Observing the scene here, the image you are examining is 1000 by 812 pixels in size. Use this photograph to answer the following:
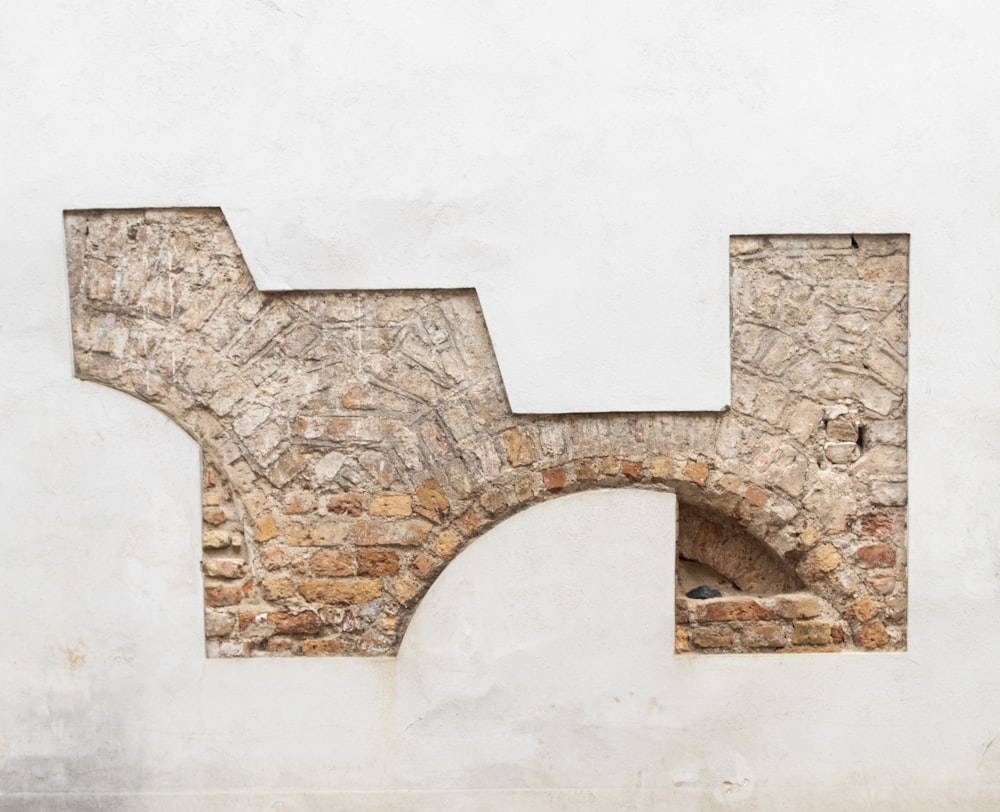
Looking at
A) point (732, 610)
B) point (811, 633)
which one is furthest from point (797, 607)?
point (732, 610)

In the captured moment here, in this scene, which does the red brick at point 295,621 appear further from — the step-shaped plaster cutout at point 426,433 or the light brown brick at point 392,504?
the light brown brick at point 392,504

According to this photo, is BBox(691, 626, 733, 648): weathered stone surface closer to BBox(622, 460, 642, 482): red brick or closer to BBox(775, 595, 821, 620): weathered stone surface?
BBox(775, 595, 821, 620): weathered stone surface

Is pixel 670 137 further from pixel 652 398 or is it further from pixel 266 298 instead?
pixel 266 298

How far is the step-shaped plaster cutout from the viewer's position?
11.4 feet

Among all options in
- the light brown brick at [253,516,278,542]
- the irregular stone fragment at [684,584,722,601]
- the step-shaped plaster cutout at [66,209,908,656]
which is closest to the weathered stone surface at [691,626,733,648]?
the step-shaped plaster cutout at [66,209,908,656]

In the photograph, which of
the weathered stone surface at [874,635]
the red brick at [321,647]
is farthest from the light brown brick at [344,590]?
the weathered stone surface at [874,635]

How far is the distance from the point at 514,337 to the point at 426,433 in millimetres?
460

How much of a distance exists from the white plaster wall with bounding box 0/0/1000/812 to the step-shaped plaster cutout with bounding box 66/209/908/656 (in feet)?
0.28

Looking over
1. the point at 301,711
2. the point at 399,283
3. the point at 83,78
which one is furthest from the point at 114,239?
the point at 301,711

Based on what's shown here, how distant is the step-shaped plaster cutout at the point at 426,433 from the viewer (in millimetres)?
3486

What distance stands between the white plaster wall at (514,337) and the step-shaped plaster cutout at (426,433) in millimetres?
86

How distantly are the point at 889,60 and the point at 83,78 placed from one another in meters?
2.76

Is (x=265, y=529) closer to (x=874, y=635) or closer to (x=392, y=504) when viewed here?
(x=392, y=504)

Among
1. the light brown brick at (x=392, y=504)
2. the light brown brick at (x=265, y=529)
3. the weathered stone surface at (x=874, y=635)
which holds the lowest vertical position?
the weathered stone surface at (x=874, y=635)
